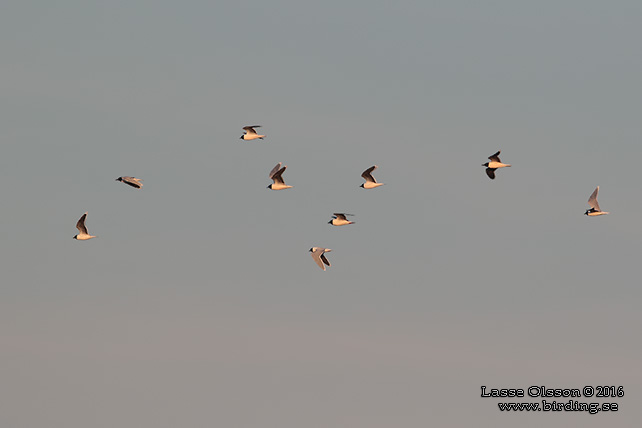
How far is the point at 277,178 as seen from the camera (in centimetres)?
10006

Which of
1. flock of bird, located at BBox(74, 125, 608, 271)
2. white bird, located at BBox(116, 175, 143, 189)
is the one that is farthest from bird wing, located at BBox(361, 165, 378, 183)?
white bird, located at BBox(116, 175, 143, 189)

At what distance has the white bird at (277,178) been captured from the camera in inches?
3907

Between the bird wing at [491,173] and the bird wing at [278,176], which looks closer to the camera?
the bird wing at [278,176]

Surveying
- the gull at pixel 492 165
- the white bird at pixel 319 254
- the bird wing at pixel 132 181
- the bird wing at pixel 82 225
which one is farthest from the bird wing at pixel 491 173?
the bird wing at pixel 82 225

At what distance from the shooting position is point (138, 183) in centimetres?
9144

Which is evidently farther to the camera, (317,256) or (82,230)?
(82,230)

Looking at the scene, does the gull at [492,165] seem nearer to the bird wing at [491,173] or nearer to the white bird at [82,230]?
the bird wing at [491,173]

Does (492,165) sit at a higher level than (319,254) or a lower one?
higher

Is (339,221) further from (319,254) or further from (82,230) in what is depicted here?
(82,230)

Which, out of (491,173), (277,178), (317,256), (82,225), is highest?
(491,173)

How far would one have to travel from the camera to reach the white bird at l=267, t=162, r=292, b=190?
326 feet

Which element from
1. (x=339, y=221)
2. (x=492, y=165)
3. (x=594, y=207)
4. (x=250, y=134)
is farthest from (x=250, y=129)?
(x=594, y=207)

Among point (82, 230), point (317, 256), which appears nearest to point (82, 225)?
point (82, 230)

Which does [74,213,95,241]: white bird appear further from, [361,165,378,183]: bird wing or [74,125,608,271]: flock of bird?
[361,165,378,183]: bird wing
